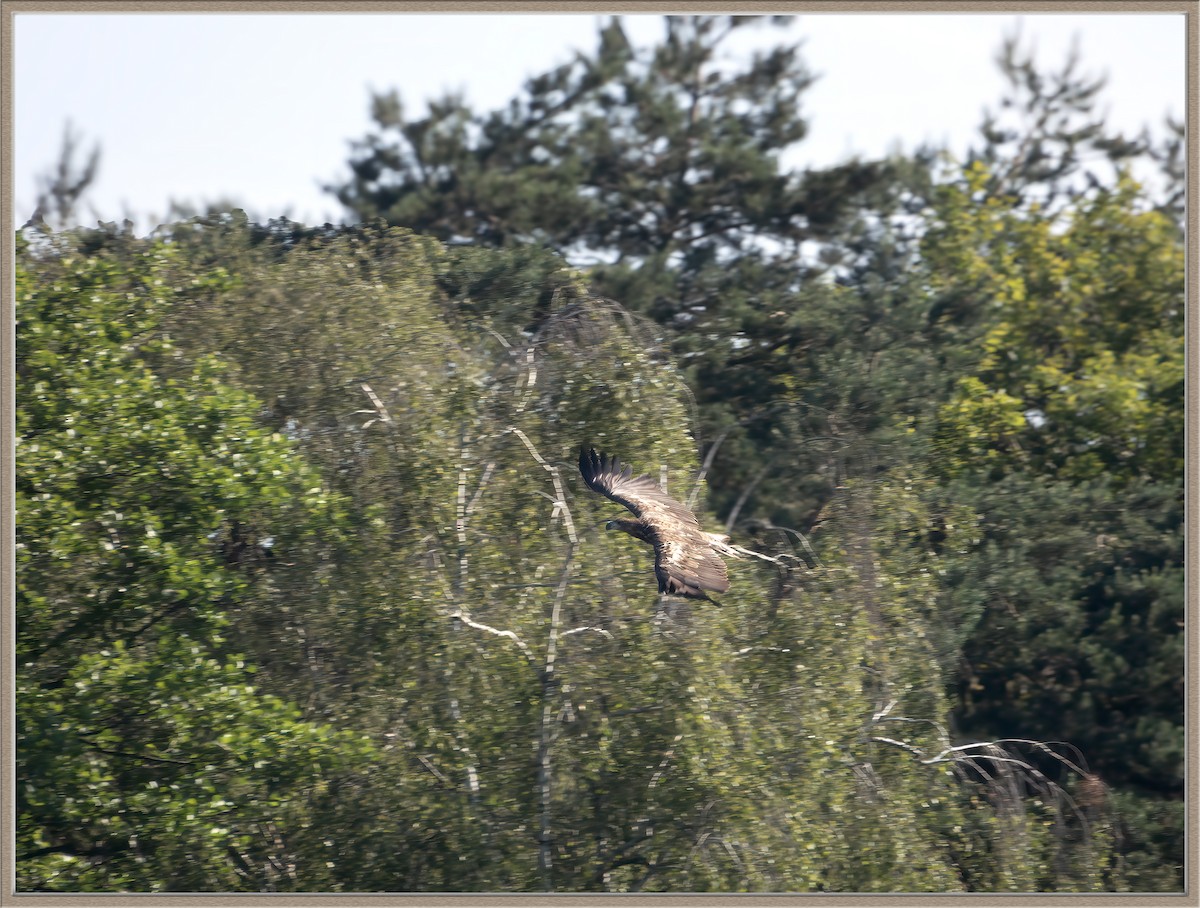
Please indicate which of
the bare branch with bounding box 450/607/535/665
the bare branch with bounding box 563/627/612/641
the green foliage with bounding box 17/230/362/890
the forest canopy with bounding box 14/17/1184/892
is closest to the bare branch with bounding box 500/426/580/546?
the forest canopy with bounding box 14/17/1184/892

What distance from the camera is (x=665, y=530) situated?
10070 millimetres

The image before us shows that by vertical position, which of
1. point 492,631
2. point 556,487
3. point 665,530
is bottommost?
point 492,631

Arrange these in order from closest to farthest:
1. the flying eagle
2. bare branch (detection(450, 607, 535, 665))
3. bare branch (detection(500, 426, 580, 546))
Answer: the flying eagle < bare branch (detection(450, 607, 535, 665)) < bare branch (detection(500, 426, 580, 546))

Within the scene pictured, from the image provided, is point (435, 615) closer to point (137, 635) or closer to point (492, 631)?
point (492, 631)

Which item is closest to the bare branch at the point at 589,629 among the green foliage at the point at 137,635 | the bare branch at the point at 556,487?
the bare branch at the point at 556,487

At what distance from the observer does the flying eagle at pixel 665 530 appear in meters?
9.02

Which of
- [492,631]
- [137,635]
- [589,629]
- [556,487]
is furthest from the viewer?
[556,487]

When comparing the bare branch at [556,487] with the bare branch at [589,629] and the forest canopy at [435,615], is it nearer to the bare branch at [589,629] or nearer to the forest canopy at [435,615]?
the forest canopy at [435,615]

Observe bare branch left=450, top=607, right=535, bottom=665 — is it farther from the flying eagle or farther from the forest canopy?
the flying eagle

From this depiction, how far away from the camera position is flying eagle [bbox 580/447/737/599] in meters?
9.02

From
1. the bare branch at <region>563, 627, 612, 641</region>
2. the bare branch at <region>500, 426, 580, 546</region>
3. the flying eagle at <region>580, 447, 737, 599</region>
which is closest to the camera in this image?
the flying eagle at <region>580, 447, 737, 599</region>

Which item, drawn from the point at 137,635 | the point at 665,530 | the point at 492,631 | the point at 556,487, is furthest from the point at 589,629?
the point at 137,635

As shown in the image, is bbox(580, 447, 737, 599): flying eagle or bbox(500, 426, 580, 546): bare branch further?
bbox(500, 426, 580, 546): bare branch

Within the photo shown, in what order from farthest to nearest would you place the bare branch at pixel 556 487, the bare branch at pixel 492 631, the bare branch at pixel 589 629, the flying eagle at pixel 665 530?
the bare branch at pixel 556 487 < the bare branch at pixel 492 631 < the bare branch at pixel 589 629 < the flying eagle at pixel 665 530
